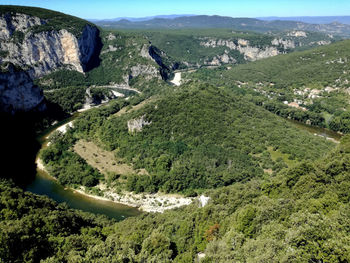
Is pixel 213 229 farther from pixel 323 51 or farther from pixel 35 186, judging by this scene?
pixel 323 51

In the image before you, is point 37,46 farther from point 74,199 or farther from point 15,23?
point 74,199

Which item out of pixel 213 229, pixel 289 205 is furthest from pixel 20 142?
pixel 289 205

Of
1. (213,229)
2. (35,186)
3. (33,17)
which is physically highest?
(33,17)

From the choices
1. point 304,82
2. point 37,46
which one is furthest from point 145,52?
point 304,82

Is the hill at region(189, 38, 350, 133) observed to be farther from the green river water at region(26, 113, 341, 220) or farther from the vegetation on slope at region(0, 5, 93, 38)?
the green river water at region(26, 113, 341, 220)

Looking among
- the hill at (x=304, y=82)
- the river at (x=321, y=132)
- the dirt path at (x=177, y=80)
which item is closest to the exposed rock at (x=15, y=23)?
the dirt path at (x=177, y=80)

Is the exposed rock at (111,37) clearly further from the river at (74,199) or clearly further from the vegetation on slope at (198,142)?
the river at (74,199)
